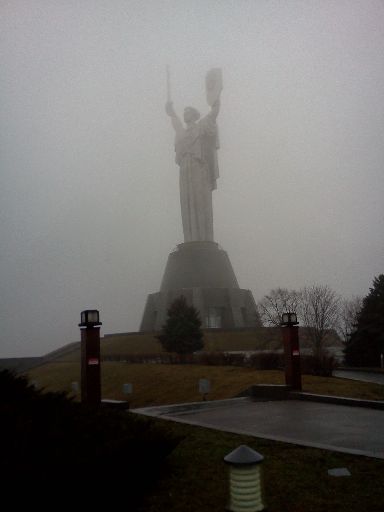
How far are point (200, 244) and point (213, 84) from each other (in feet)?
46.5

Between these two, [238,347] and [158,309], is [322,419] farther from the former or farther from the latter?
[158,309]

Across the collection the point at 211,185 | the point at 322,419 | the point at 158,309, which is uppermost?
the point at 211,185

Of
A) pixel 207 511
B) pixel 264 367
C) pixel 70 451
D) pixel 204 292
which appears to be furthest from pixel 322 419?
pixel 204 292

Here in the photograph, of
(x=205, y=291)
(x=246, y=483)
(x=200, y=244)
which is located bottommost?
(x=246, y=483)

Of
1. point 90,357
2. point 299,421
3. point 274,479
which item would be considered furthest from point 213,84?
point 274,479

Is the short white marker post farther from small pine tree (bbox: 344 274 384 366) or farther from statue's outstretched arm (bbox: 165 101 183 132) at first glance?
statue's outstretched arm (bbox: 165 101 183 132)

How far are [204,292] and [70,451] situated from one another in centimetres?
3928

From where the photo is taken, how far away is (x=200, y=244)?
4538 centimetres

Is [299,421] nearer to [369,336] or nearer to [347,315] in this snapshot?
[369,336]

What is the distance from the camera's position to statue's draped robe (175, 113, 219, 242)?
1783 inches

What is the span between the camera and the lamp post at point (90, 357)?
12420 mm

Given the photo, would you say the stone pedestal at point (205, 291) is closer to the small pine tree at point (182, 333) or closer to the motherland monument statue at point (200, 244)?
the motherland monument statue at point (200, 244)

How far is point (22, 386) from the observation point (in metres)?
7.62

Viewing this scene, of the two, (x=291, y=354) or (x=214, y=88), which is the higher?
(x=214, y=88)
